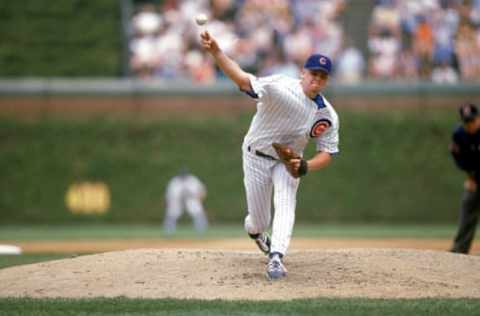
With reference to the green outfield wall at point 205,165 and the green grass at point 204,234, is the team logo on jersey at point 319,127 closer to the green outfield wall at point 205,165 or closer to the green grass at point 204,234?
the green grass at point 204,234

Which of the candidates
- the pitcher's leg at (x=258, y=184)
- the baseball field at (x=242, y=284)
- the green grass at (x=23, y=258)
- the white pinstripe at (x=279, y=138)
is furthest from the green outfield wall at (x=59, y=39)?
the white pinstripe at (x=279, y=138)

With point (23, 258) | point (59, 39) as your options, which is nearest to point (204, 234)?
point (59, 39)

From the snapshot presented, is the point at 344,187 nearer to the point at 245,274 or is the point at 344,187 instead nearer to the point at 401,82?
the point at 401,82

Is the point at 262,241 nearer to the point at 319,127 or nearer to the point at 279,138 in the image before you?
the point at 279,138

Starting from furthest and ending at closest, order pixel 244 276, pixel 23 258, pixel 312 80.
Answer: pixel 23 258
pixel 244 276
pixel 312 80

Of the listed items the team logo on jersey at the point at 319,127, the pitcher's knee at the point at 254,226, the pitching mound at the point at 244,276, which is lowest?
the pitching mound at the point at 244,276

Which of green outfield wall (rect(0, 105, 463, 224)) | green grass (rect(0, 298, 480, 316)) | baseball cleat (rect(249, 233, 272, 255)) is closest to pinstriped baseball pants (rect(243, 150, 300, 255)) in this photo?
baseball cleat (rect(249, 233, 272, 255))

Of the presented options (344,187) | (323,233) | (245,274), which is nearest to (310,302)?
(245,274)
